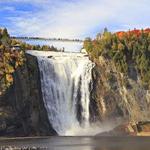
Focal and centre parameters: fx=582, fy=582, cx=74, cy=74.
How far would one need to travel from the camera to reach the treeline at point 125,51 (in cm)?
14425

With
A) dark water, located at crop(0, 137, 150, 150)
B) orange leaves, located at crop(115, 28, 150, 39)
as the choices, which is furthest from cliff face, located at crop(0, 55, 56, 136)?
orange leaves, located at crop(115, 28, 150, 39)

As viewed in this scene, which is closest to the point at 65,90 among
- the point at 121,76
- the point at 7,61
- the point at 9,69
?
the point at 121,76

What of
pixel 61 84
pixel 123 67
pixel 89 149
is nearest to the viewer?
pixel 89 149

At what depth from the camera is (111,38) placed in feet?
481

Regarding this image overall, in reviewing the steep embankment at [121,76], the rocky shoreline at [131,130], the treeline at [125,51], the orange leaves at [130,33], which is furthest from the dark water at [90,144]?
the orange leaves at [130,33]

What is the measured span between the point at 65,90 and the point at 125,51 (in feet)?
74.5

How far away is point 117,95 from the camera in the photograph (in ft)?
460

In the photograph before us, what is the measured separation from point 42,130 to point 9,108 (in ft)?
32.4

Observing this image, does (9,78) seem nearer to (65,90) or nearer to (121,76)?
(65,90)

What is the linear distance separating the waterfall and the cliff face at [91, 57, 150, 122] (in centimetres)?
352

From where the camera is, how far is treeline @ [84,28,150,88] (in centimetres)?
14425

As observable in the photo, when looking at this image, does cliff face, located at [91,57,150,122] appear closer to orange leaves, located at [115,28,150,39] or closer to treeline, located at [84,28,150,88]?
treeline, located at [84,28,150,88]

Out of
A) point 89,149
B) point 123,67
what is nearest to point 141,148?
point 89,149

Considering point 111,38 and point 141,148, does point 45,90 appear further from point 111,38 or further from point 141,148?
point 141,148
